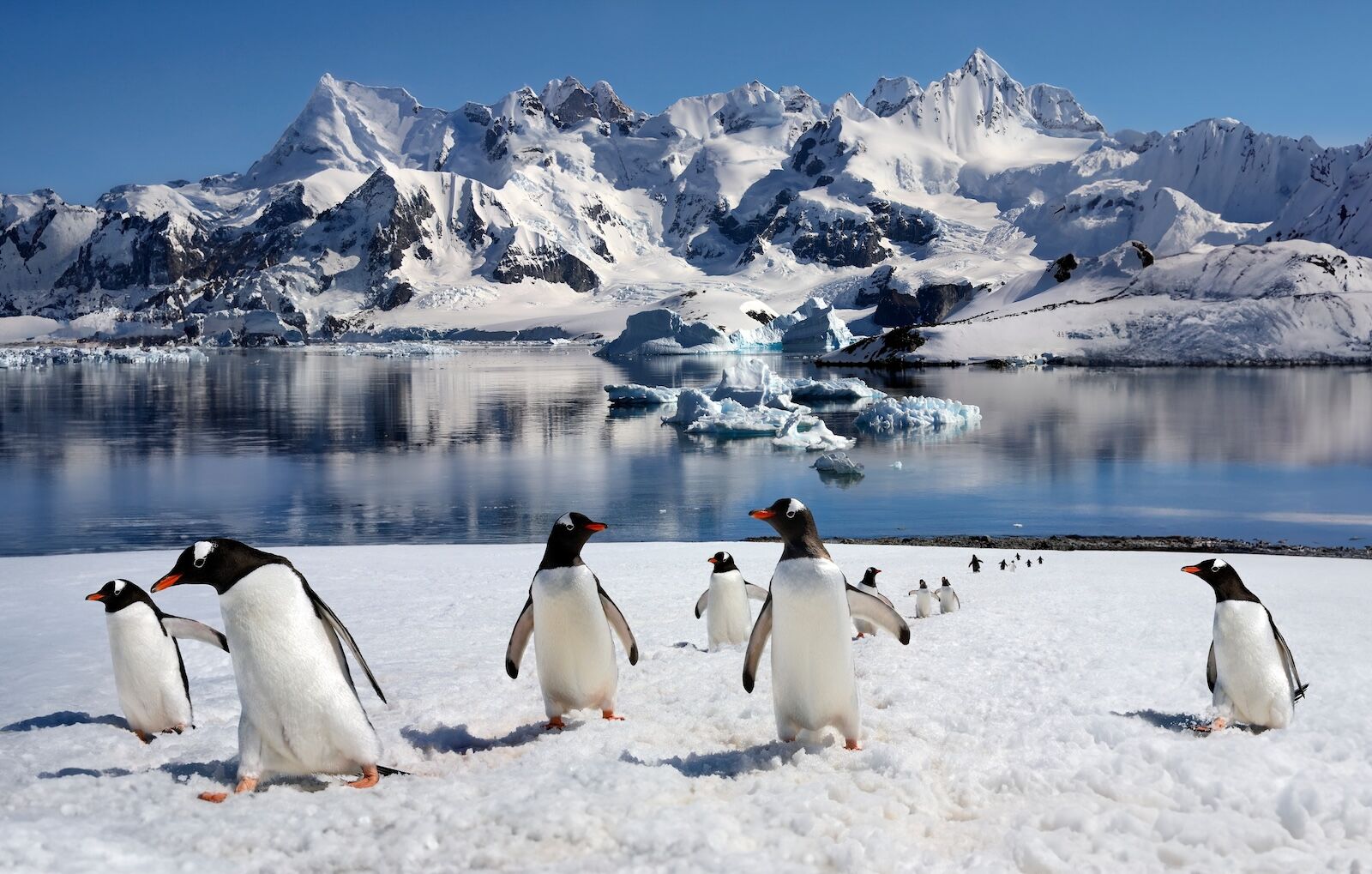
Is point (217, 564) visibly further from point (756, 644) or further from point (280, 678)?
point (756, 644)

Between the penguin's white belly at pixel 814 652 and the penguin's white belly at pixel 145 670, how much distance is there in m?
2.67

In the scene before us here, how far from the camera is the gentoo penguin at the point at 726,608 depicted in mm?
7125

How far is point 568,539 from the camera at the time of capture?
16.2 feet

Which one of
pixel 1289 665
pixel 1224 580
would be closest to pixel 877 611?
pixel 1224 580

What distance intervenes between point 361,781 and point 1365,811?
3674 millimetres

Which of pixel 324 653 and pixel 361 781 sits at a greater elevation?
pixel 324 653

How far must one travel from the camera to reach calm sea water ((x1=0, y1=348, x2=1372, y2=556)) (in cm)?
1870

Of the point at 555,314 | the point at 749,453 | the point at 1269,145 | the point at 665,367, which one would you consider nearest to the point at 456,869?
the point at 749,453

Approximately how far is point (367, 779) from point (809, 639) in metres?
1.83

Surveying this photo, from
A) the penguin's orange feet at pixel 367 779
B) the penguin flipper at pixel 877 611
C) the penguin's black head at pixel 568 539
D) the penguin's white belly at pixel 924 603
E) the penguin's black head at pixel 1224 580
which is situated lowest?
the penguin's white belly at pixel 924 603

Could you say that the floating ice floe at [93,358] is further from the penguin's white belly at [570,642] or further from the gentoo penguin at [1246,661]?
the gentoo penguin at [1246,661]

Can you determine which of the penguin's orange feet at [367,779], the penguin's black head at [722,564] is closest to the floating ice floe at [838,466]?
the penguin's black head at [722,564]

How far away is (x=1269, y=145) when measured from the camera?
155 m

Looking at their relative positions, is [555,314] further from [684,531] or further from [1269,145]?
[684,531]
